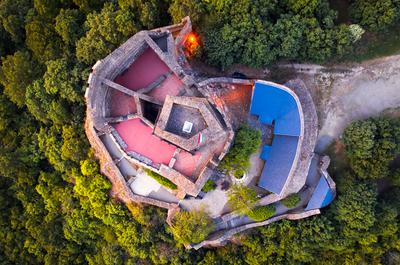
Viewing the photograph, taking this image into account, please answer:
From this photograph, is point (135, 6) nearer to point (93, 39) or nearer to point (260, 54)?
point (93, 39)

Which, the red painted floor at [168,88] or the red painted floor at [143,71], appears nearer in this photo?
the red painted floor at [168,88]

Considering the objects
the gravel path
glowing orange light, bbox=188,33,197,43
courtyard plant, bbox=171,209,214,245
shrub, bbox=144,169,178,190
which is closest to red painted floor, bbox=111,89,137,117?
shrub, bbox=144,169,178,190

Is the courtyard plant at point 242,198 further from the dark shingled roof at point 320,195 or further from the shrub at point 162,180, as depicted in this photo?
the dark shingled roof at point 320,195

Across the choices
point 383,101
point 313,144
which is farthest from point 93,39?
point 383,101

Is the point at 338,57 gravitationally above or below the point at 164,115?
above

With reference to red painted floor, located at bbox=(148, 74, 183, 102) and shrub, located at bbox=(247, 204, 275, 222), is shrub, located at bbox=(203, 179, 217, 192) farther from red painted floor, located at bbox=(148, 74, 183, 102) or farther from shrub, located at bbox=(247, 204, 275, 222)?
red painted floor, located at bbox=(148, 74, 183, 102)

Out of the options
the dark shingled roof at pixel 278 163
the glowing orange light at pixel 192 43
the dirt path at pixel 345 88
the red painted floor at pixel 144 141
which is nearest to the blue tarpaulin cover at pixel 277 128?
the dark shingled roof at pixel 278 163
